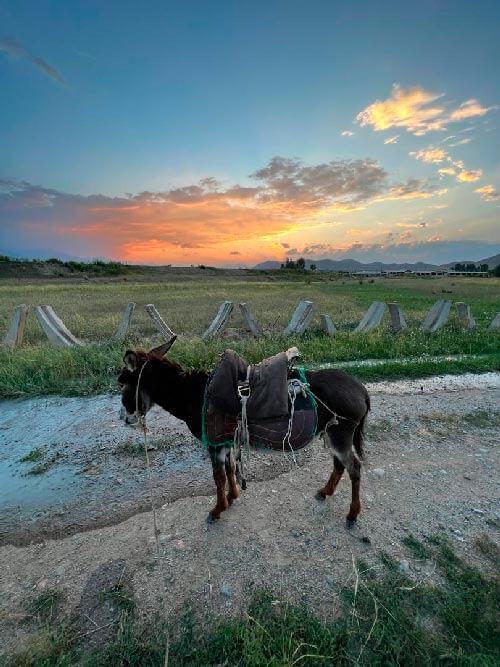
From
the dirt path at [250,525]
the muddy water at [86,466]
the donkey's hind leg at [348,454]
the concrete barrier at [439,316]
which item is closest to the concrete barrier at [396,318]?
the concrete barrier at [439,316]

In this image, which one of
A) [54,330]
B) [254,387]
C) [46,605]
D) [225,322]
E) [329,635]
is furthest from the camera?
[225,322]

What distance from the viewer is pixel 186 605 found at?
121 inches

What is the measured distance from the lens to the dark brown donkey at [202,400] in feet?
12.8

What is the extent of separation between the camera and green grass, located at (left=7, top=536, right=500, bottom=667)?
2637 mm

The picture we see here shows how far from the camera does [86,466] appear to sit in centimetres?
518

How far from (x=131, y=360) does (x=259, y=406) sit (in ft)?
4.82

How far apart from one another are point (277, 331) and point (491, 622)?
1106 centimetres

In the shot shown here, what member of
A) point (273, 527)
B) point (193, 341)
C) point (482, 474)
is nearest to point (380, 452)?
point (482, 474)

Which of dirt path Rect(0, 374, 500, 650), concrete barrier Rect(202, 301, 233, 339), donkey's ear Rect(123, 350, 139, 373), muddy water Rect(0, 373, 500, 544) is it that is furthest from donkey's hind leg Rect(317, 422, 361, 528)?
concrete barrier Rect(202, 301, 233, 339)

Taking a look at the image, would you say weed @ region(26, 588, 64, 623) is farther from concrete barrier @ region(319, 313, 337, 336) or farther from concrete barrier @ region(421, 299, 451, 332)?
concrete barrier @ region(421, 299, 451, 332)

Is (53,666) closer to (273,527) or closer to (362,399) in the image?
(273,527)

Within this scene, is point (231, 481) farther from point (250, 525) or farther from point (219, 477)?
point (250, 525)

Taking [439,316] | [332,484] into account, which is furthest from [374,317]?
[332,484]

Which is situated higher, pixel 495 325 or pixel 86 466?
pixel 495 325
